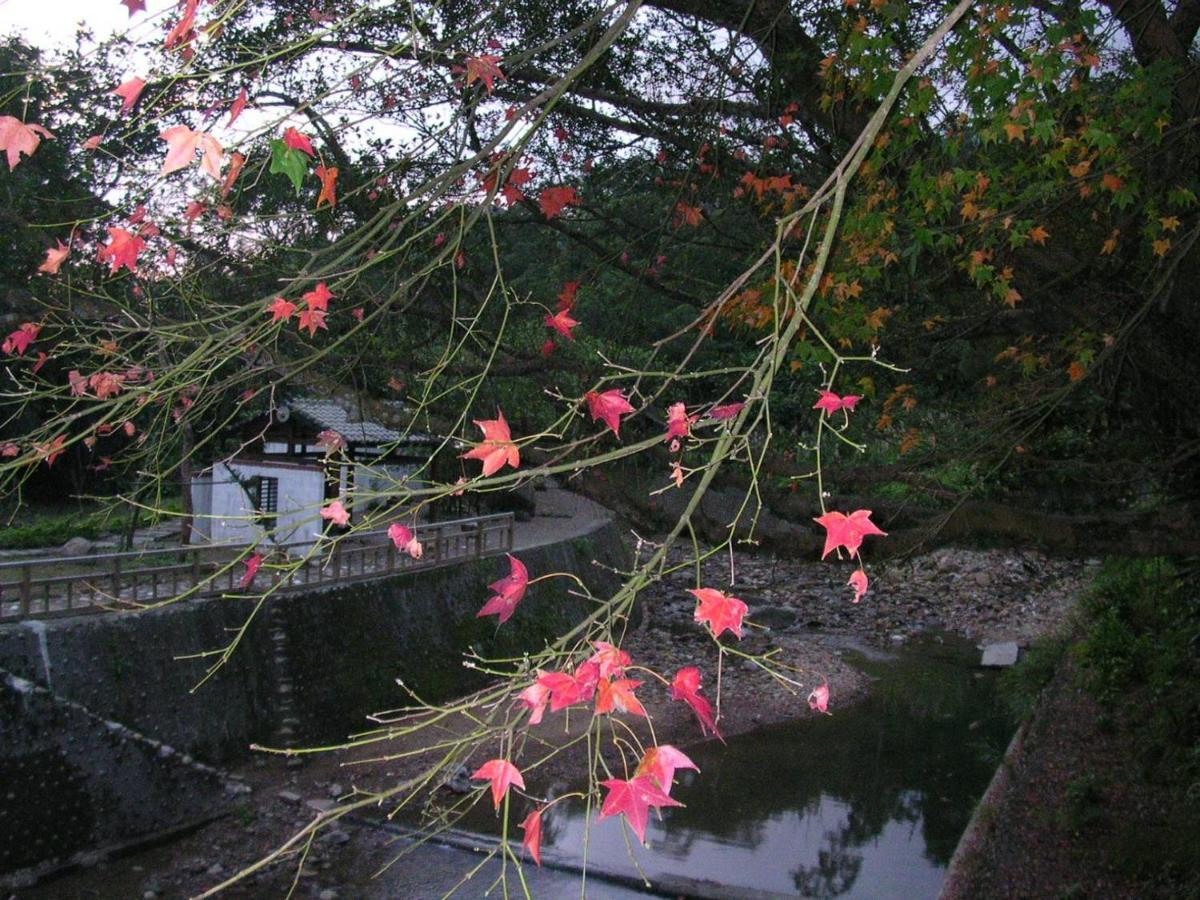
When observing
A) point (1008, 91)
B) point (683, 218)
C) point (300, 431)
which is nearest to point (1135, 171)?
point (1008, 91)

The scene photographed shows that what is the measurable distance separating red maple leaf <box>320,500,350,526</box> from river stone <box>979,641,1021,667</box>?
13.8m

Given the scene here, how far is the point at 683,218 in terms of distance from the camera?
19.0 ft

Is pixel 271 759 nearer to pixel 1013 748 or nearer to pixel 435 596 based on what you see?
pixel 435 596

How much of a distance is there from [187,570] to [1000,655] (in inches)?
437

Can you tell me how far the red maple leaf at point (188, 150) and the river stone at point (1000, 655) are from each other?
1429cm

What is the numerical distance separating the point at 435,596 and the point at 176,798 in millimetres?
4561

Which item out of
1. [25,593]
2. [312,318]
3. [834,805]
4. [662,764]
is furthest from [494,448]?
[834,805]

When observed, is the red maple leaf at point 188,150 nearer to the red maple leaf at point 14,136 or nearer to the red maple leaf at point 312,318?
the red maple leaf at point 14,136

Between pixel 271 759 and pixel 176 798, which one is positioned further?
pixel 271 759

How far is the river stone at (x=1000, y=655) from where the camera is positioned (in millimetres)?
14227

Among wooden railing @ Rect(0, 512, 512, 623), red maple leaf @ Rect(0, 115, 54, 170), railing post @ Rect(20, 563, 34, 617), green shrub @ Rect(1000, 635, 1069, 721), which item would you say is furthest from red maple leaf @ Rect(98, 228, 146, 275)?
green shrub @ Rect(1000, 635, 1069, 721)

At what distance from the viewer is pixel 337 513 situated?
2162 mm

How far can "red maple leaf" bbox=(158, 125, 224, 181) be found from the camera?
1827mm

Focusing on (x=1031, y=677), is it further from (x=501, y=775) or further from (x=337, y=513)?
(x=501, y=775)
